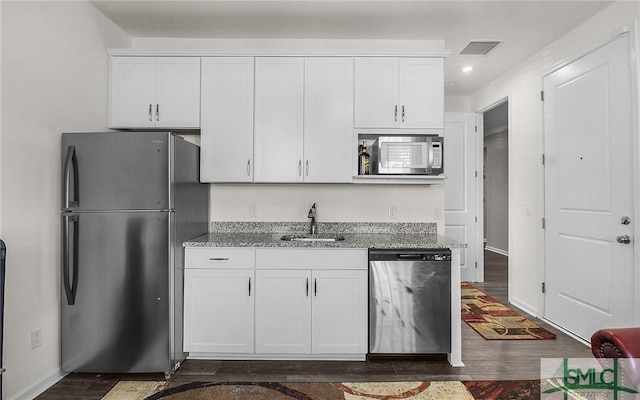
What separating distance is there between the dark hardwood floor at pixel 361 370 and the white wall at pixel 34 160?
1.01ft

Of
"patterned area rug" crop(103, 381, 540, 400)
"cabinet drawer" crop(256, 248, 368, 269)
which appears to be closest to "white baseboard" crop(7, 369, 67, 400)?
"patterned area rug" crop(103, 381, 540, 400)

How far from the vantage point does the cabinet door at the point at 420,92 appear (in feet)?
9.87

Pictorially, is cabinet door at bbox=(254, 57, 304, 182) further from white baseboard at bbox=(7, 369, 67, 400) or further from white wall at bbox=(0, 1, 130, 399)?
white baseboard at bbox=(7, 369, 67, 400)

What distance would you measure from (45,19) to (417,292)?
3186 millimetres

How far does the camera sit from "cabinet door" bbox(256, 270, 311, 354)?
2.68 m

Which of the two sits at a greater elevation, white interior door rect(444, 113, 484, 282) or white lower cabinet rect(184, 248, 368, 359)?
white interior door rect(444, 113, 484, 282)

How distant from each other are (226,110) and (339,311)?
6.22 feet

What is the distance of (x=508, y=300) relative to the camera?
424 cm

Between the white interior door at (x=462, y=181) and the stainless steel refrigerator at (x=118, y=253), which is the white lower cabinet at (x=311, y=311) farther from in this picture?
A: the white interior door at (x=462, y=181)

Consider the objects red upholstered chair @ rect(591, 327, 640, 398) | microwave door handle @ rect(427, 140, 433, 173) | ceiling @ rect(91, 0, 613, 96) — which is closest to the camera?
red upholstered chair @ rect(591, 327, 640, 398)

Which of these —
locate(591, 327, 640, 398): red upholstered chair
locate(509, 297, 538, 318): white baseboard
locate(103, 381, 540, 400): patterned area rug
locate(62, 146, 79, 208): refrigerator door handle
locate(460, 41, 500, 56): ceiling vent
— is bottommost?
locate(103, 381, 540, 400): patterned area rug

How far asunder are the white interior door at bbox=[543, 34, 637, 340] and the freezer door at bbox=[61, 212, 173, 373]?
337 centimetres

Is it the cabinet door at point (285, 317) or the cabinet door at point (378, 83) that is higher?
the cabinet door at point (378, 83)

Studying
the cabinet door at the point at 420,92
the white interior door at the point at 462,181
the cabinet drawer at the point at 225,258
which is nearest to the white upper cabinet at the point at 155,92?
the cabinet drawer at the point at 225,258
